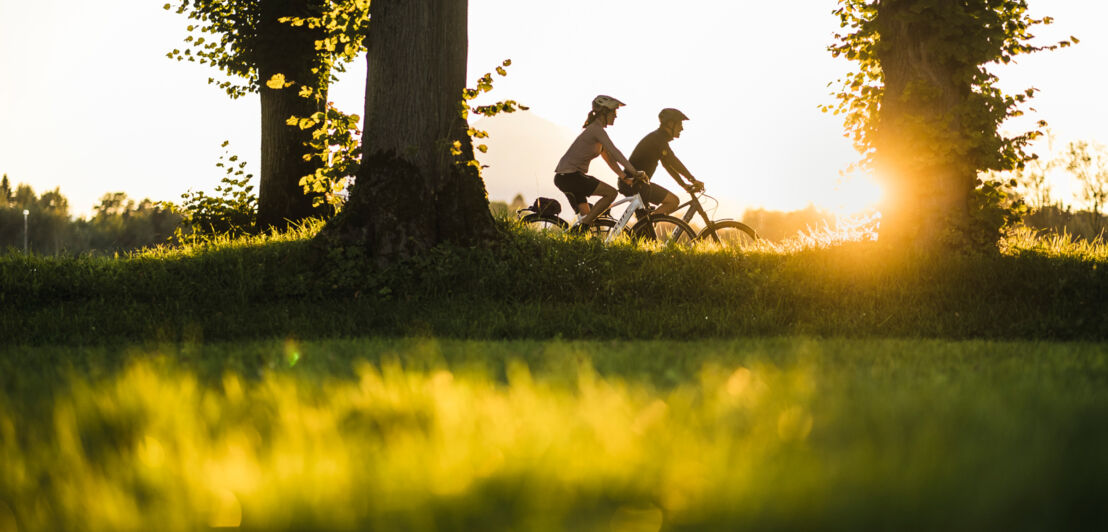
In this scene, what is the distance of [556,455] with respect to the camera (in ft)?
6.20

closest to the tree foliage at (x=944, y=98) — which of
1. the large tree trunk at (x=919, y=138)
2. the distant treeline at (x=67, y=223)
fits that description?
A: the large tree trunk at (x=919, y=138)

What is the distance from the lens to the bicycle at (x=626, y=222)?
37.7ft

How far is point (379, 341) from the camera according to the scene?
6.12 metres

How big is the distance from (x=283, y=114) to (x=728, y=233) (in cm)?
791

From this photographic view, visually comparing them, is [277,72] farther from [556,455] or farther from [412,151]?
[556,455]

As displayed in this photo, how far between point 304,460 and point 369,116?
8093 mm

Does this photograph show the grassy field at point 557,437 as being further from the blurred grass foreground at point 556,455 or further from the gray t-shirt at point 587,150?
the gray t-shirt at point 587,150

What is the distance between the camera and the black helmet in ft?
38.9

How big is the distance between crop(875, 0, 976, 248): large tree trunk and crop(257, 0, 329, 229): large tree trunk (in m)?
9.09

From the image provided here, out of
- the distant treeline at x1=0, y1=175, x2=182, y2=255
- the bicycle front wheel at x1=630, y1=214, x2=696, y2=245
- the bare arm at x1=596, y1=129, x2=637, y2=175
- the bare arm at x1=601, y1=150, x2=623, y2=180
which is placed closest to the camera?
the bare arm at x1=596, y1=129, x2=637, y2=175

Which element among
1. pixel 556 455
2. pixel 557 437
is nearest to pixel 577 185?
pixel 557 437

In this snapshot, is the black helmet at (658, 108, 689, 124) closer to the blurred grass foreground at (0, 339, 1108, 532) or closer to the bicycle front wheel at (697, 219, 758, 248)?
the bicycle front wheel at (697, 219, 758, 248)

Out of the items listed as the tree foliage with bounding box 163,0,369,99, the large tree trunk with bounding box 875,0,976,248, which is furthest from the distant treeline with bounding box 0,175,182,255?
the large tree trunk with bounding box 875,0,976,248

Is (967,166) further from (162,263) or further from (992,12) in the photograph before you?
(162,263)
